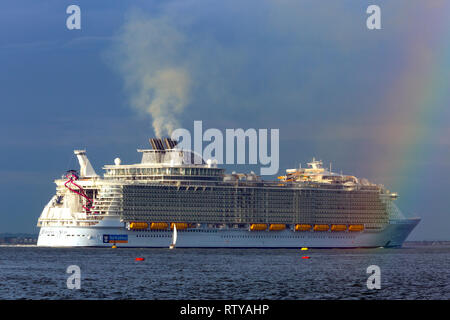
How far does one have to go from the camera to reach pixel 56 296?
196 ft

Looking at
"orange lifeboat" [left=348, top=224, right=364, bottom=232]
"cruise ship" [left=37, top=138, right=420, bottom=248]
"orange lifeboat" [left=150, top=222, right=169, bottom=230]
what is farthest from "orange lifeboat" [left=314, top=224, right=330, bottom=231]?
"orange lifeboat" [left=150, top=222, right=169, bottom=230]

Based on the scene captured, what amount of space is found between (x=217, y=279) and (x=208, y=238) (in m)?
73.0

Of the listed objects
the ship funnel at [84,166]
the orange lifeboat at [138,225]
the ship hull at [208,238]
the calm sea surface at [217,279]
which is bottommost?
the calm sea surface at [217,279]

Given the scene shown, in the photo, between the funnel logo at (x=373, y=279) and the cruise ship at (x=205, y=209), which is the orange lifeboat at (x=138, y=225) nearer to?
the cruise ship at (x=205, y=209)

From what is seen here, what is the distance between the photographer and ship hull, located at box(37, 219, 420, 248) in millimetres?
141500

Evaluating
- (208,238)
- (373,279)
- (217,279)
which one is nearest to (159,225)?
(208,238)

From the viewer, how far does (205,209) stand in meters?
151

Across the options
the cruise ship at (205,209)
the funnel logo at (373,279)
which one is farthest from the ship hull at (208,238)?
the funnel logo at (373,279)

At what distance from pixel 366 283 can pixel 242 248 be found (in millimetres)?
79719

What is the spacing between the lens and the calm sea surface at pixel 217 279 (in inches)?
2421

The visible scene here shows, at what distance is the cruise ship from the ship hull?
17cm

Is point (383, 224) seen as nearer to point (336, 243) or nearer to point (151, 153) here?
point (336, 243)

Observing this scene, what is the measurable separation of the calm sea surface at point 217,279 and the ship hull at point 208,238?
3492 centimetres
